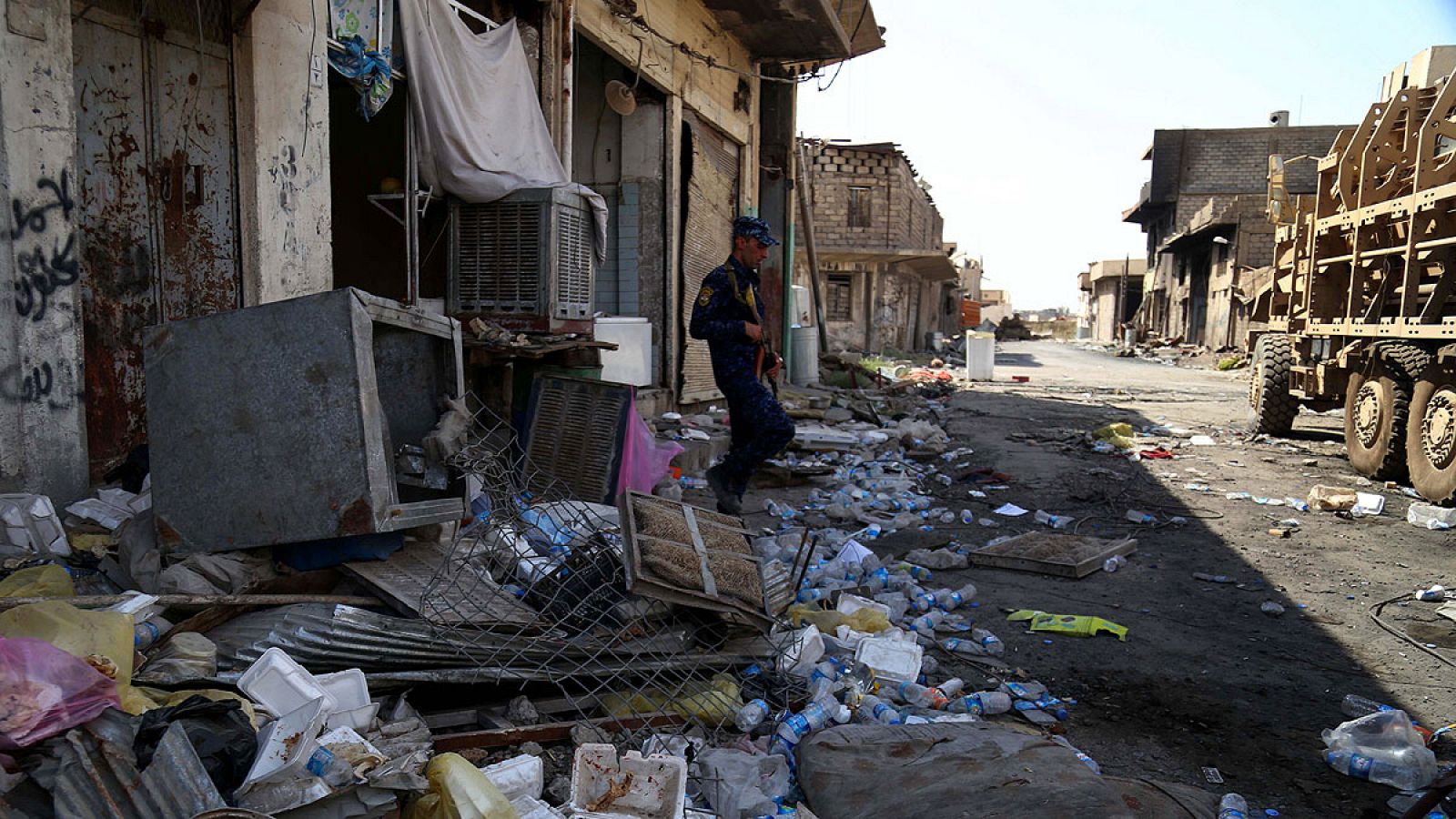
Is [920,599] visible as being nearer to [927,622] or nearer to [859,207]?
[927,622]

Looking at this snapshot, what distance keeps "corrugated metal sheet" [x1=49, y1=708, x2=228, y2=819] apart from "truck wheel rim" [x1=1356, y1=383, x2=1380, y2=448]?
8.62 m

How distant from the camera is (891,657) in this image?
352 centimetres

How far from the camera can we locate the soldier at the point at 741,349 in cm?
538

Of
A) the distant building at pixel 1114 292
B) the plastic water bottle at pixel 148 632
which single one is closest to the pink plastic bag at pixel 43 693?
the plastic water bottle at pixel 148 632

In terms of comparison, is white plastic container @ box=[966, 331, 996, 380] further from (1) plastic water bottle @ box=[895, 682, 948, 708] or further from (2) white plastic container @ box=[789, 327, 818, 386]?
(1) plastic water bottle @ box=[895, 682, 948, 708]

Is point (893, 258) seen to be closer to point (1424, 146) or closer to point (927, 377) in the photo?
point (927, 377)

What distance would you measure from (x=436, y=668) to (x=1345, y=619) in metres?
4.11

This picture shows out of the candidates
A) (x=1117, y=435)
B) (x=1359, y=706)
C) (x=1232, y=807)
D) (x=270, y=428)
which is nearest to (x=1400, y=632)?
(x=1359, y=706)

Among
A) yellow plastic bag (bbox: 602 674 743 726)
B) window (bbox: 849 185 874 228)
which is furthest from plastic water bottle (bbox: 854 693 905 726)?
window (bbox: 849 185 874 228)

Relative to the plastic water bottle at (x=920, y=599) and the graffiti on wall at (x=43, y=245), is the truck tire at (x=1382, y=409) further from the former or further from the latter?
the graffiti on wall at (x=43, y=245)

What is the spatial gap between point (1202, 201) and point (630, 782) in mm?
41528

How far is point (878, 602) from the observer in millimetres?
4262

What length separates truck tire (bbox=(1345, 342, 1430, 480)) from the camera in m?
7.31

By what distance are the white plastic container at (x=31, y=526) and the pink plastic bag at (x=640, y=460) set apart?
2534mm
